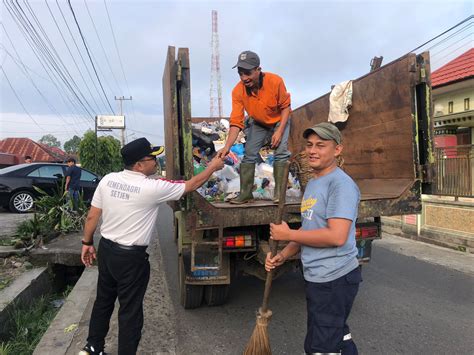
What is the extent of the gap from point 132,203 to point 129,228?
0.18m

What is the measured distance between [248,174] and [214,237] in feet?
2.56

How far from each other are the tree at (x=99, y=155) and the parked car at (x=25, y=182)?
1223 cm

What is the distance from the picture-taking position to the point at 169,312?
12.8 ft

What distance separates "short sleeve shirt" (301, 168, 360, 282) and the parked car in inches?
362

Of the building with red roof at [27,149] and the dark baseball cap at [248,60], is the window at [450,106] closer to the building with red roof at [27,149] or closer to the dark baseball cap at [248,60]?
the dark baseball cap at [248,60]

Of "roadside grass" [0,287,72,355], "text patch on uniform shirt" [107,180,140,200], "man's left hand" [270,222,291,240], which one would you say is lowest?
"roadside grass" [0,287,72,355]

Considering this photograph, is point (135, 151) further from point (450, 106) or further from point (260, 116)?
point (450, 106)

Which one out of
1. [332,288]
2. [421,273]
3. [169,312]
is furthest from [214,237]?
[421,273]

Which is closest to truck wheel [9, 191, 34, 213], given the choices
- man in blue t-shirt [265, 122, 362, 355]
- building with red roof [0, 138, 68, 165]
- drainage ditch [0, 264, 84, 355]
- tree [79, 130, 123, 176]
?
drainage ditch [0, 264, 84, 355]

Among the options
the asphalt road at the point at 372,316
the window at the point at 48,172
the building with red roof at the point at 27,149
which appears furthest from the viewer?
the building with red roof at the point at 27,149

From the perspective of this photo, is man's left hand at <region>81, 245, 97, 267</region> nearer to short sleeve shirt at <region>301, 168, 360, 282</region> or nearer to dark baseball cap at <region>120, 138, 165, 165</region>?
dark baseball cap at <region>120, 138, 165, 165</region>

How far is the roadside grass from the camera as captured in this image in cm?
337

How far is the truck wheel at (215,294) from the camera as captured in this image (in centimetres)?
386

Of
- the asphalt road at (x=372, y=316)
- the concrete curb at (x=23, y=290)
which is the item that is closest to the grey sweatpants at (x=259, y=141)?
the asphalt road at (x=372, y=316)
